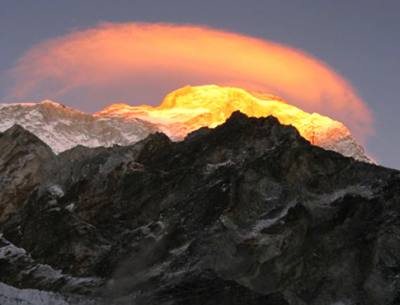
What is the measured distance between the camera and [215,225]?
69.4m

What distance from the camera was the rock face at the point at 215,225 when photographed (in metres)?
63.5

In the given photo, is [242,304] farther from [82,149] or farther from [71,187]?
[82,149]

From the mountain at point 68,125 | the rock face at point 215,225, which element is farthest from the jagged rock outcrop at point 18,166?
the mountain at point 68,125

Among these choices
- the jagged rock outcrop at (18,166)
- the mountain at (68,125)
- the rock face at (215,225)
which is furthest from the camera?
the mountain at (68,125)

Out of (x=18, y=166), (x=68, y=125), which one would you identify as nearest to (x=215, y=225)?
(x=18, y=166)

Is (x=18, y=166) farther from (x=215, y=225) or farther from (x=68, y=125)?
(x=68, y=125)

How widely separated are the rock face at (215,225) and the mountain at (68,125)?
8818 cm

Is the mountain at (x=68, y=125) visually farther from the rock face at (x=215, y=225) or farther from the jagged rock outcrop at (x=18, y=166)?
the rock face at (x=215, y=225)

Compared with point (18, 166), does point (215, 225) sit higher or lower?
lower

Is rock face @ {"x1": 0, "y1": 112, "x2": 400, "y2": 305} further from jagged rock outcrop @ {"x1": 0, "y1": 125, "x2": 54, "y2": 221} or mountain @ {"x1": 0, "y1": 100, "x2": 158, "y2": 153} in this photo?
mountain @ {"x1": 0, "y1": 100, "x2": 158, "y2": 153}

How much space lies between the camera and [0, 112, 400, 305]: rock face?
63.5 meters

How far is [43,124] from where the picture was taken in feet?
582

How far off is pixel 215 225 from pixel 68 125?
114308 mm

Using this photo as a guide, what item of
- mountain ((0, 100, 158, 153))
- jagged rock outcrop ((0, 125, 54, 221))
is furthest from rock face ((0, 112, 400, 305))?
mountain ((0, 100, 158, 153))
